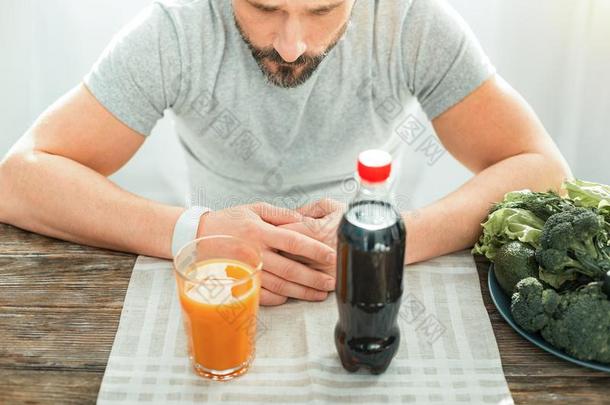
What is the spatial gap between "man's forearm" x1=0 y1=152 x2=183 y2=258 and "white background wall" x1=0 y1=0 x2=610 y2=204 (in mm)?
846

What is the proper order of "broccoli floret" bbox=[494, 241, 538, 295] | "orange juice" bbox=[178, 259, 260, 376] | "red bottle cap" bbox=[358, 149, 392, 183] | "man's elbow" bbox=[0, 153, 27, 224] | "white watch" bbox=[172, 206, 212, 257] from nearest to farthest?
1. "red bottle cap" bbox=[358, 149, 392, 183]
2. "orange juice" bbox=[178, 259, 260, 376]
3. "broccoli floret" bbox=[494, 241, 538, 295]
4. "white watch" bbox=[172, 206, 212, 257]
5. "man's elbow" bbox=[0, 153, 27, 224]

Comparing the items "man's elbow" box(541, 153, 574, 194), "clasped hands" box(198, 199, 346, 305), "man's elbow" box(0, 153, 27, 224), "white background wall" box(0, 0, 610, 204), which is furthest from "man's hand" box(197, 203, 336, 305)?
"white background wall" box(0, 0, 610, 204)

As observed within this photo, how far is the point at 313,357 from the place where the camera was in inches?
41.4

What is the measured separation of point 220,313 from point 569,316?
46 cm

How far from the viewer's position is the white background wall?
2.12 meters

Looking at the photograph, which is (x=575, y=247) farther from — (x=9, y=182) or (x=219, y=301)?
(x=9, y=182)

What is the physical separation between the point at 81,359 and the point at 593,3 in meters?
1.71

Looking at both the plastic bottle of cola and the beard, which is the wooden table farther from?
the beard

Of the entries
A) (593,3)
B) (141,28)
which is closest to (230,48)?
(141,28)

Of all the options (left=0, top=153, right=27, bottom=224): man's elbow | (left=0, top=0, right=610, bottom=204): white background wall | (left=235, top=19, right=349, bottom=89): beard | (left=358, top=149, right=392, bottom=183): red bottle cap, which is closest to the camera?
(left=358, top=149, right=392, bottom=183): red bottle cap

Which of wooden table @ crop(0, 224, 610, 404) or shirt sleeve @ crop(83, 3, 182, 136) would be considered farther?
shirt sleeve @ crop(83, 3, 182, 136)

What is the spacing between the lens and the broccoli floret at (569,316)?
39.8 inches

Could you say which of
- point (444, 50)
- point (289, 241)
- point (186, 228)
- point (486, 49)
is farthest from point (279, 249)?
point (486, 49)

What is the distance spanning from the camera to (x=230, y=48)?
1.51 metres
